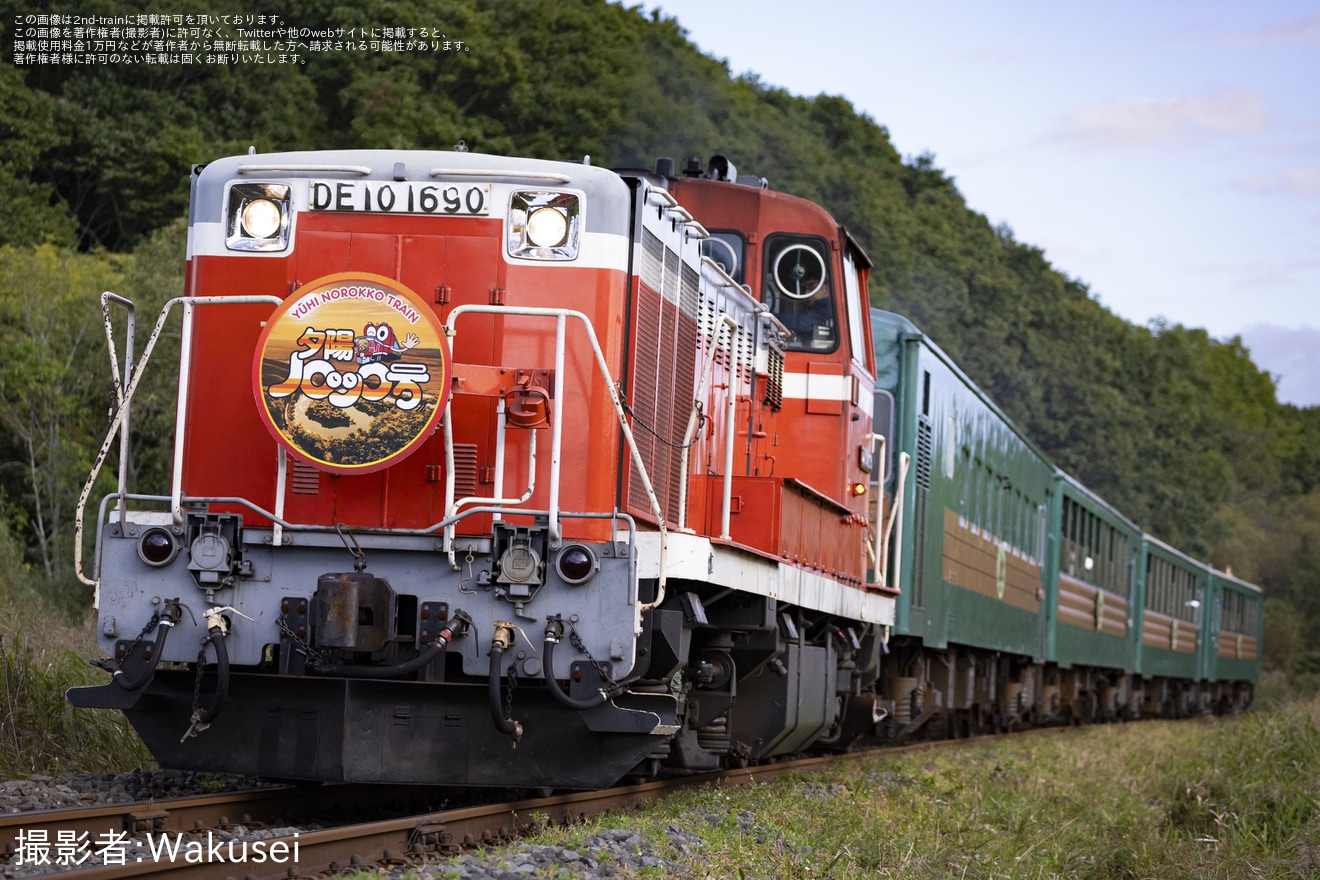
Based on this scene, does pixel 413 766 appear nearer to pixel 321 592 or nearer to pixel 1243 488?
pixel 321 592

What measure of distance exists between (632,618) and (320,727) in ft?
4.83

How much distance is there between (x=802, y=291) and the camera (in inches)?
399

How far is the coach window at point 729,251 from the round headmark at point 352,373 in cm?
338

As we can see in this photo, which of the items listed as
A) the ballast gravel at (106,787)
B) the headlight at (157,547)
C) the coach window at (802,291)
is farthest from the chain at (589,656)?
the coach window at (802,291)

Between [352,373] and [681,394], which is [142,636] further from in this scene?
[681,394]

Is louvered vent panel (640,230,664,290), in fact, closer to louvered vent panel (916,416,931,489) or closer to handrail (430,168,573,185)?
handrail (430,168,573,185)

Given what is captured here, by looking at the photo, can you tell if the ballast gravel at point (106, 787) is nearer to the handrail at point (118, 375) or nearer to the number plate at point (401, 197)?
the handrail at point (118, 375)

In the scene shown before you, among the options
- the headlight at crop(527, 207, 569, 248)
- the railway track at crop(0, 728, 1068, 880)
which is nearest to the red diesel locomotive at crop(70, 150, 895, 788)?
the headlight at crop(527, 207, 569, 248)

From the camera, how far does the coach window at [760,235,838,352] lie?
9914 mm

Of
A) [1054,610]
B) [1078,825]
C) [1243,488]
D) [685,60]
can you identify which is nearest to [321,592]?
[1078,825]

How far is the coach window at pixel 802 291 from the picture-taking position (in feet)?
32.5

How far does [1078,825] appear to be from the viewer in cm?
1038

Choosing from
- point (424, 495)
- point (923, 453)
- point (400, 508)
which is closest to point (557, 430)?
point (424, 495)

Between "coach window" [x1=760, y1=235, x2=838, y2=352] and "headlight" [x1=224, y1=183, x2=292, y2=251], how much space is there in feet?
11.7
